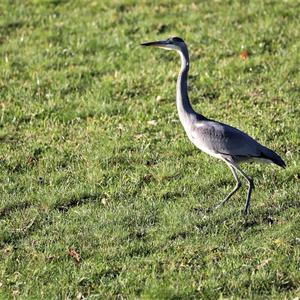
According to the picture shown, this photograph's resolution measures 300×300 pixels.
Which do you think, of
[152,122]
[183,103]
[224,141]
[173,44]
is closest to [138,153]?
[152,122]

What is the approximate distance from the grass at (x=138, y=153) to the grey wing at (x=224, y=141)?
1.86ft

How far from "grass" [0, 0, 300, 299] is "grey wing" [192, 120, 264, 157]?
1.86ft

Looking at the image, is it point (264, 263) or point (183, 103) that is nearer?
point (264, 263)

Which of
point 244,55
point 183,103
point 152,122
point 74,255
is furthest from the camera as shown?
point 244,55

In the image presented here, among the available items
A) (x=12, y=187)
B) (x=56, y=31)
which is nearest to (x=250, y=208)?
(x=12, y=187)

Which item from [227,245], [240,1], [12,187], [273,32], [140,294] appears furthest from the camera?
[240,1]

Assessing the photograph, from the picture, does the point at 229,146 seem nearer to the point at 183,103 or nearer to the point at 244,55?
the point at 183,103

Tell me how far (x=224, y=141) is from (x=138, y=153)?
1714 mm

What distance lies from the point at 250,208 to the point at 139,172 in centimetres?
159

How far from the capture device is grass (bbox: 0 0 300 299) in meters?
7.45

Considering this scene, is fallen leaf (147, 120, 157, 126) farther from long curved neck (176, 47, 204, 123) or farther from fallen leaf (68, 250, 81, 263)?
fallen leaf (68, 250, 81, 263)

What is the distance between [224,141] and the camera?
28.8 ft

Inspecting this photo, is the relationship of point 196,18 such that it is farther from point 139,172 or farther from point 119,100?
point 139,172

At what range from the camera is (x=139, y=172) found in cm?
968
